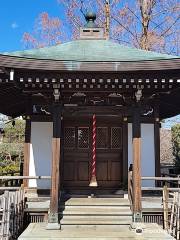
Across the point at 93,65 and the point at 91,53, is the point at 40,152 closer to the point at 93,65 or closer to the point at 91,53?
the point at 91,53

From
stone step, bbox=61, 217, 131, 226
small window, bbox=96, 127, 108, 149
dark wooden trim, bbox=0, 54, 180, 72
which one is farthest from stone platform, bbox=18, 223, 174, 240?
dark wooden trim, bbox=0, 54, 180, 72

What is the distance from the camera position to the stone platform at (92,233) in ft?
23.9

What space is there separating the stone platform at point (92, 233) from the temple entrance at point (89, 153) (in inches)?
91.8

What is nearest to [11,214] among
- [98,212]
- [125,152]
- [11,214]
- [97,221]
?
[11,214]

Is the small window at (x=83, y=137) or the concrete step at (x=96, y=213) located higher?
the small window at (x=83, y=137)

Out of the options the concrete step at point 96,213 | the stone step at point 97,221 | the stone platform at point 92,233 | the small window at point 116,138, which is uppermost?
the small window at point 116,138

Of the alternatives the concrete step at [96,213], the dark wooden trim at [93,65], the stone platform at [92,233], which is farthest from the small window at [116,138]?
the dark wooden trim at [93,65]

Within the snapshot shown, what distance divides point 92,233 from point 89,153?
3307 millimetres

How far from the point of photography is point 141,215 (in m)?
8.30

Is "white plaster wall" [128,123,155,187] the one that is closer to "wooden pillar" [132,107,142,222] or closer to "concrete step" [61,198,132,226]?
"concrete step" [61,198,132,226]

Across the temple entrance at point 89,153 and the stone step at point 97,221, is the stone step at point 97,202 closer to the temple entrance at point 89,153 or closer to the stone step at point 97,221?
the stone step at point 97,221

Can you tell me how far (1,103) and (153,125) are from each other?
523 centimetres

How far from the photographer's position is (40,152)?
1069 cm

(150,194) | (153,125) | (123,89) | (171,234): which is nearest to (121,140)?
(153,125)
